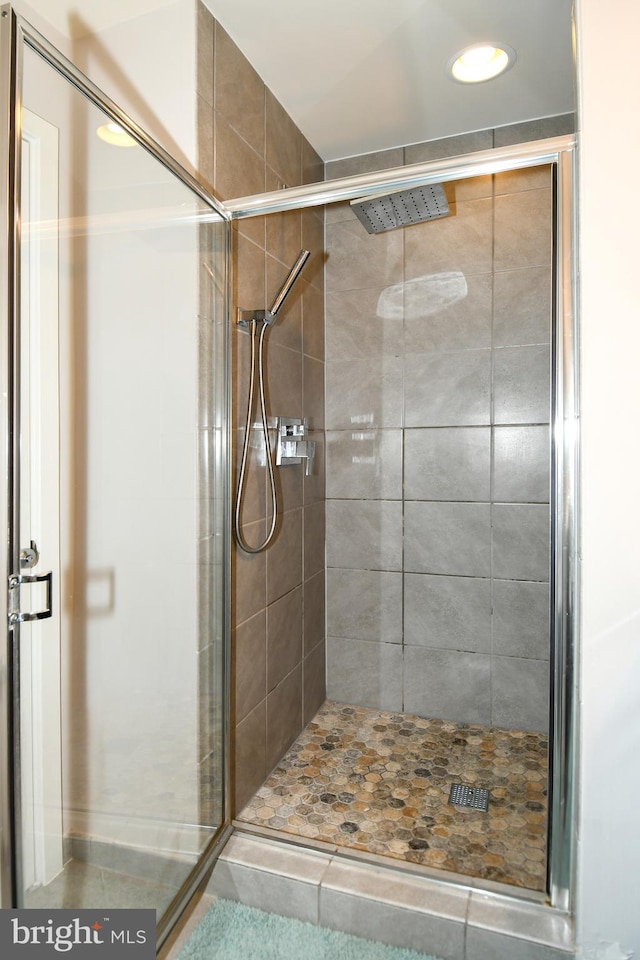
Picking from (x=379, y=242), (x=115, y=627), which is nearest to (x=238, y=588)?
(x=115, y=627)

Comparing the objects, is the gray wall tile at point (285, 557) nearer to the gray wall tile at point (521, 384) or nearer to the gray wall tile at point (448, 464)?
the gray wall tile at point (448, 464)

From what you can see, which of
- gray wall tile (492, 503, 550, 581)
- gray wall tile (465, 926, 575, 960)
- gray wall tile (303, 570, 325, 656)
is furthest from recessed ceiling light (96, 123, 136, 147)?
gray wall tile (465, 926, 575, 960)

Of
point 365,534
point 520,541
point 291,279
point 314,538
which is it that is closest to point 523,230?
point 291,279

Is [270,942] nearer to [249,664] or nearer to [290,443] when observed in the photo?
[249,664]

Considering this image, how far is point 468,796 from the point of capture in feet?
6.02

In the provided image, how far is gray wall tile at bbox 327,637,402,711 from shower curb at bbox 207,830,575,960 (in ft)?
3.28

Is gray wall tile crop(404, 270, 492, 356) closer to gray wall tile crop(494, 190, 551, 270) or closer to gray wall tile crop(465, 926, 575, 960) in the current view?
gray wall tile crop(494, 190, 551, 270)

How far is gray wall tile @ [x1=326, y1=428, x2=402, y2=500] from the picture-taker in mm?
2459

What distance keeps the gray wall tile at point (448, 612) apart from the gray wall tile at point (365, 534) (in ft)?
0.47

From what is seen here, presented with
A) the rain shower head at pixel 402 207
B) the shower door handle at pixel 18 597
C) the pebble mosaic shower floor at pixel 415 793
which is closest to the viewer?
the shower door handle at pixel 18 597

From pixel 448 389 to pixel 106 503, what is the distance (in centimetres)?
160

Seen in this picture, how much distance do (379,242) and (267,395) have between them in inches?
38.9

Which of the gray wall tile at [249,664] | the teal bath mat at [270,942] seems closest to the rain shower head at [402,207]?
the gray wall tile at [249,664]

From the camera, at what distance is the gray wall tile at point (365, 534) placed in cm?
247
